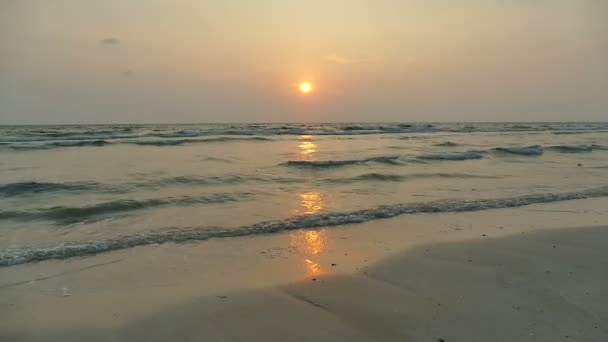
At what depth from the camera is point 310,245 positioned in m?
6.63

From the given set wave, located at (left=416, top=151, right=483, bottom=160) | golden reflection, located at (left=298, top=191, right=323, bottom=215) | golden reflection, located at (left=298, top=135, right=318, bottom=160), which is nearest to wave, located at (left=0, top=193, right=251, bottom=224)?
golden reflection, located at (left=298, top=191, right=323, bottom=215)

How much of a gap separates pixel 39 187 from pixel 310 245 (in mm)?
8342

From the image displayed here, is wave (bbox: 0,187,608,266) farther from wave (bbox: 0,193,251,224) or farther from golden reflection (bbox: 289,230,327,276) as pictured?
wave (bbox: 0,193,251,224)

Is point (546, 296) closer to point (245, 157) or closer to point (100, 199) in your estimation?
point (100, 199)

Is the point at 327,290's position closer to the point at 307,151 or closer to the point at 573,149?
the point at 307,151

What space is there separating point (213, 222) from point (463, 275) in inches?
176

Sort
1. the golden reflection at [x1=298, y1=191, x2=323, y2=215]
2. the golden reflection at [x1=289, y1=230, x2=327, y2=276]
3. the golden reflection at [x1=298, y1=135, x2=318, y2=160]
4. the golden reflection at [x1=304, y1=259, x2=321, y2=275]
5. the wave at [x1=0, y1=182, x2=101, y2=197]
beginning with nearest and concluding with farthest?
the golden reflection at [x1=304, y1=259, x2=321, y2=275] < the golden reflection at [x1=289, y1=230, x2=327, y2=276] < the golden reflection at [x1=298, y1=191, x2=323, y2=215] < the wave at [x1=0, y1=182, x2=101, y2=197] < the golden reflection at [x1=298, y1=135, x2=318, y2=160]

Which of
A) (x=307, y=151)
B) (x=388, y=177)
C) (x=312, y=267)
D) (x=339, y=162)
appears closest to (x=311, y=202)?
(x=312, y=267)

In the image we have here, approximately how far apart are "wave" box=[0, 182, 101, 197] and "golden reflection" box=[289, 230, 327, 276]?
6.61 meters

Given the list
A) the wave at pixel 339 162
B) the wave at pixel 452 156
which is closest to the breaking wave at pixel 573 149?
the wave at pixel 452 156

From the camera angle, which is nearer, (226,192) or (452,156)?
(226,192)

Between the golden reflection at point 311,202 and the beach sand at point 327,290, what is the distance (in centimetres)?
167

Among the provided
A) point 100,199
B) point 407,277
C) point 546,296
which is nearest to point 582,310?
point 546,296

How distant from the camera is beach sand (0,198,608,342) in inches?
153
